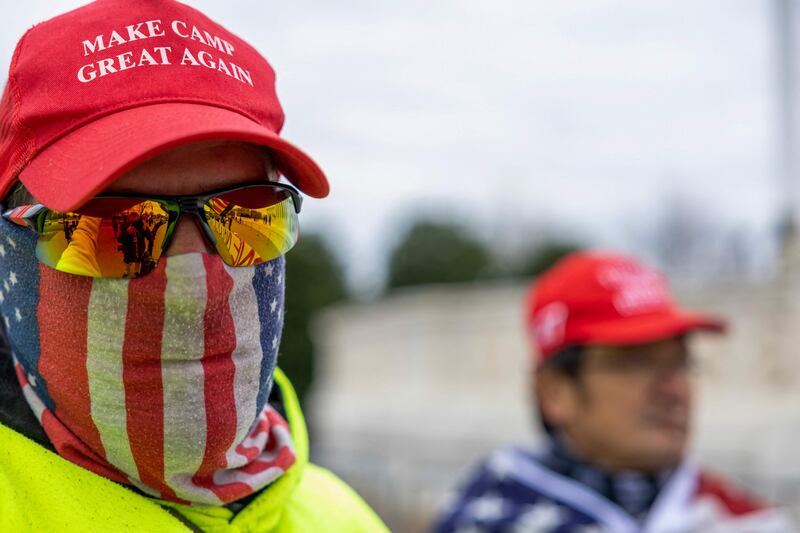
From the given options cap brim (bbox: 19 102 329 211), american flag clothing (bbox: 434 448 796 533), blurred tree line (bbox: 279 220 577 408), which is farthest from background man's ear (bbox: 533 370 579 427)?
blurred tree line (bbox: 279 220 577 408)

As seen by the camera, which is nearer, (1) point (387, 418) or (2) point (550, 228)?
(1) point (387, 418)

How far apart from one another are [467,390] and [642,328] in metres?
10.3

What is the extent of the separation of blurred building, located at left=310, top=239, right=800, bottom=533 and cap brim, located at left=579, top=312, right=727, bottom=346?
→ 11.9ft

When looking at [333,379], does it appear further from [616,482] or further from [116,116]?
[116,116]

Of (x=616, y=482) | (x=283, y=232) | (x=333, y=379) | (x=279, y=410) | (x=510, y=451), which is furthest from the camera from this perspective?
(x=333, y=379)

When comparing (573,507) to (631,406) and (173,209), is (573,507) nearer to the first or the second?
(631,406)

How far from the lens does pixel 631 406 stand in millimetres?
3850

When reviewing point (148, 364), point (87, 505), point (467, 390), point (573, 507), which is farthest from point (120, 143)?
point (467, 390)

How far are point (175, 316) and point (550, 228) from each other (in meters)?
36.9

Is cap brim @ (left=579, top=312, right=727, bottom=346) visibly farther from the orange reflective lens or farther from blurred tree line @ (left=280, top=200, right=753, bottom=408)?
blurred tree line @ (left=280, top=200, right=753, bottom=408)

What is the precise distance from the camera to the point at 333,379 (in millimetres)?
21594


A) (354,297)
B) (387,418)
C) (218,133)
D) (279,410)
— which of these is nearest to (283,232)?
(218,133)

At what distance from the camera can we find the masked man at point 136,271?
150 centimetres

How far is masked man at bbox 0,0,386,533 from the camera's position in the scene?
4.93 ft
